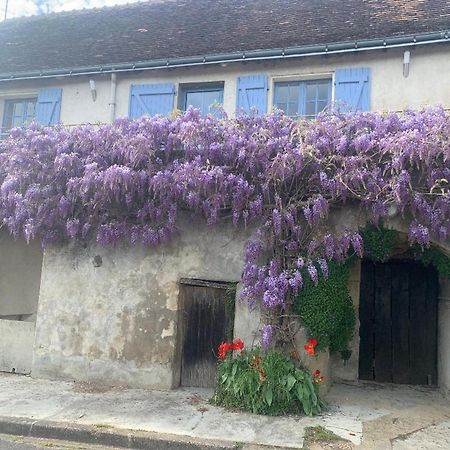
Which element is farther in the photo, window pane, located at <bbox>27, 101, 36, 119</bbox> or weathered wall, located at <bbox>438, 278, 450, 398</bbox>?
window pane, located at <bbox>27, 101, 36, 119</bbox>

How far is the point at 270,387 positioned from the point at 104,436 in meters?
2.16

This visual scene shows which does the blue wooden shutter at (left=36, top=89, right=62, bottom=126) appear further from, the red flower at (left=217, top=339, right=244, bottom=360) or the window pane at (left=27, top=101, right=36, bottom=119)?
the red flower at (left=217, top=339, right=244, bottom=360)

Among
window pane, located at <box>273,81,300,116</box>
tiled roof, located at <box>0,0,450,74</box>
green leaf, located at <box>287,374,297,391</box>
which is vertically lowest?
green leaf, located at <box>287,374,297,391</box>

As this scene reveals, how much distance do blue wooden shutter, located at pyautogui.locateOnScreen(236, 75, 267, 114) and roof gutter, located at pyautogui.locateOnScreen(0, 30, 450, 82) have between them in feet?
1.32

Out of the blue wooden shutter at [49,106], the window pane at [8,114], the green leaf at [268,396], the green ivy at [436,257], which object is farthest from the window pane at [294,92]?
the window pane at [8,114]

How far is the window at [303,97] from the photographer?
32.3ft

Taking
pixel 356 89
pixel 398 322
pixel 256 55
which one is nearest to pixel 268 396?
pixel 398 322

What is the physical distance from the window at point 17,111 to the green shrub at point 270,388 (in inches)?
337

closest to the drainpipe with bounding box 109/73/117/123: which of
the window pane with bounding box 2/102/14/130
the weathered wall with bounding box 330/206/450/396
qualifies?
the window pane with bounding box 2/102/14/130

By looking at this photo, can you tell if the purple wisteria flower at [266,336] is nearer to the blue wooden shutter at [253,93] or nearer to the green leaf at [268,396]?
the green leaf at [268,396]

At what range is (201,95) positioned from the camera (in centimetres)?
1062

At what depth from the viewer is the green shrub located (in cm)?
627

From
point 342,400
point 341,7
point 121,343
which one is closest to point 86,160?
point 121,343

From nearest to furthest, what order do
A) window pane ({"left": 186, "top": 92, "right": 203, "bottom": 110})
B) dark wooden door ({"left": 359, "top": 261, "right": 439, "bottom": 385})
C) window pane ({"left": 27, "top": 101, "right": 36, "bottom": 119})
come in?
dark wooden door ({"left": 359, "top": 261, "right": 439, "bottom": 385})
window pane ({"left": 186, "top": 92, "right": 203, "bottom": 110})
window pane ({"left": 27, "top": 101, "right": 36, "bottom": 119})
